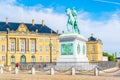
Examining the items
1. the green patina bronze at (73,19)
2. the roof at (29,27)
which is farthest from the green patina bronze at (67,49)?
the roof at (29,27)

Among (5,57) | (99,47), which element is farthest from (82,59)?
(99,47)

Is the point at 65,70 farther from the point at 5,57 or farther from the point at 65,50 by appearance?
the point at 5,57

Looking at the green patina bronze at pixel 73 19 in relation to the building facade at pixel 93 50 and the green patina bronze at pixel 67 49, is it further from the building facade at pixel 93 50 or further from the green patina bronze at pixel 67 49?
the building facade at pixel 93 50

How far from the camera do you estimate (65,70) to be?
36.4 m

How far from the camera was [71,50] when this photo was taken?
125ft

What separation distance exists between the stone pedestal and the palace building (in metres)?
42.1

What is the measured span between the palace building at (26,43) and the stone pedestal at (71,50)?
4211 cm

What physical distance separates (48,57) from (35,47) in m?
4.85

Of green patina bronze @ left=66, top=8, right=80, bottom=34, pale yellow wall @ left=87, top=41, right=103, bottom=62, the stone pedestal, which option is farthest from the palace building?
the stone pedestal

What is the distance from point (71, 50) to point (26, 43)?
148 feet

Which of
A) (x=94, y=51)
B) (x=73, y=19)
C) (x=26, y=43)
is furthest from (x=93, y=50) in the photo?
(x=73, y=19)

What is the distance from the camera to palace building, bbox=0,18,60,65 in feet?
262

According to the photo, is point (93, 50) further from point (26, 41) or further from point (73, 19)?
point (73, 19)

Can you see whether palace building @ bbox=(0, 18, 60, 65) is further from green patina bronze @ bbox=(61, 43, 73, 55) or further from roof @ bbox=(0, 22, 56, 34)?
green patina bronze @ bbox=(61, 43, 73, 55)
